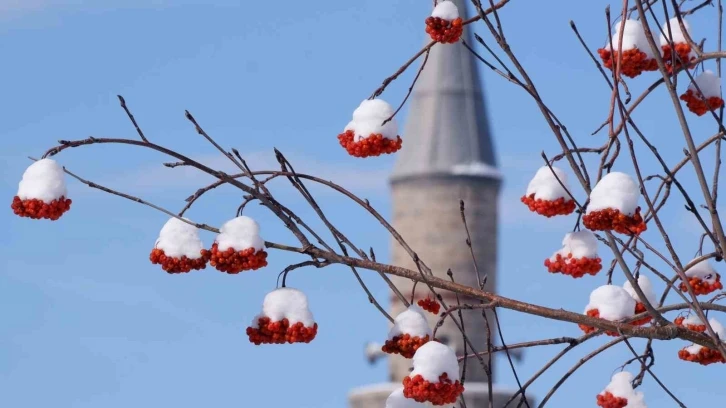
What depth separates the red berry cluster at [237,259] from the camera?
15.5 feet

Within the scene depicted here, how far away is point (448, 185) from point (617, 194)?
37.9m

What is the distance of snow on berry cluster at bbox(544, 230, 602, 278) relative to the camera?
5.38 m

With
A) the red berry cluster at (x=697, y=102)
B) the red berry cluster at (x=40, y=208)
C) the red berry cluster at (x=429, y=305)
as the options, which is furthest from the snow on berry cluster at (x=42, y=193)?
the red berry cluster at (x=697, y=102)

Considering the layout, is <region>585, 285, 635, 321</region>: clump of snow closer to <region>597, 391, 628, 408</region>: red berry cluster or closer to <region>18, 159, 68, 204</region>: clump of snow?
<region>597, 391, 628, 408</region>: red berry cluster

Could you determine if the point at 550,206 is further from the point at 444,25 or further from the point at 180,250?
the point at 180,250

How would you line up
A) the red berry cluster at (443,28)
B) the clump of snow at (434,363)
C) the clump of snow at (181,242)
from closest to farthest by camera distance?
the clump of snow at (434,363) → the clump of snow at (181,242) → the red berry cluster at (443,28)

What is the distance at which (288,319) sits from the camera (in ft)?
15.6

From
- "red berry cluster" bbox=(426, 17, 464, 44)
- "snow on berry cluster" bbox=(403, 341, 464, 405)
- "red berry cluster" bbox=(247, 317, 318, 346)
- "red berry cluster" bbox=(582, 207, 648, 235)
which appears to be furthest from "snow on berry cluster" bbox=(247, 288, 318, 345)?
"red berry cluster" bbox=(426, 17, 464, 44)

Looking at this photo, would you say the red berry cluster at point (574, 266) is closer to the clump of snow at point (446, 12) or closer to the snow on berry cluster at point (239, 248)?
the clump of snow at point (446, 12)

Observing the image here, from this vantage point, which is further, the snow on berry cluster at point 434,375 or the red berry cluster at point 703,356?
the red berry cluster at point 703,356

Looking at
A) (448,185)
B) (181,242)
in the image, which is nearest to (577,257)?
(181,242)

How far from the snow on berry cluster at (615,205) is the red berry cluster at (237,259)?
1.14 m

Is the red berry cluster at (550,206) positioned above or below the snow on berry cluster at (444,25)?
below

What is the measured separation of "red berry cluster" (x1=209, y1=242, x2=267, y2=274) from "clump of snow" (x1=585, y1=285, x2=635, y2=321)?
49.2 inches
